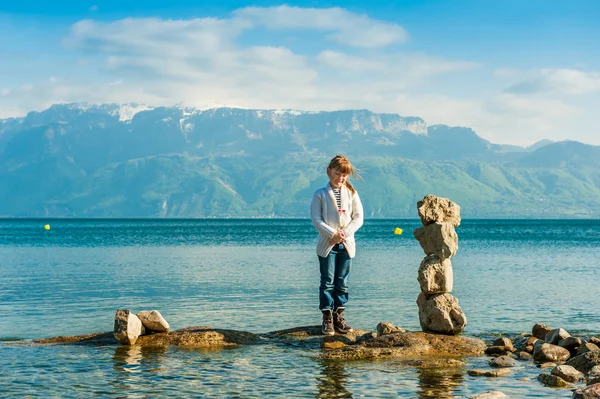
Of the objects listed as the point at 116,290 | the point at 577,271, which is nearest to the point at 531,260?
the point at 577,271

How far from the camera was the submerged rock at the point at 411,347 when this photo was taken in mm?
14633

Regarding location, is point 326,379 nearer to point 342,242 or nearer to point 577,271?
point 342,242

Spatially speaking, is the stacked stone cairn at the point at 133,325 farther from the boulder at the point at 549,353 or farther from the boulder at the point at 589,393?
the boulder at the point at 589,393

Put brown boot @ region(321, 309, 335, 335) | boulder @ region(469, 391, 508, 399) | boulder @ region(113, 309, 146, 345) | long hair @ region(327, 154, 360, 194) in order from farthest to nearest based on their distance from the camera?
brown boot @ region(321, 309, 335, 335)
boulder @ region(113, 309, 146, 345)
long hair @ region(327, 154, 360, 194)
boulder @ region(469, 391, 508, 399)

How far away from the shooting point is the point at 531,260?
180ft

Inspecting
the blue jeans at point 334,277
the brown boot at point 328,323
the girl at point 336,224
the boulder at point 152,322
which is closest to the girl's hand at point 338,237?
the girl at point 336,224

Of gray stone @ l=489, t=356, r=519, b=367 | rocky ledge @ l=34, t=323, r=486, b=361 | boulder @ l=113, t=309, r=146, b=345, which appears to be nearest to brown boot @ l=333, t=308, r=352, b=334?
rocky ledge @ l=34, t=323, r=486, b=361

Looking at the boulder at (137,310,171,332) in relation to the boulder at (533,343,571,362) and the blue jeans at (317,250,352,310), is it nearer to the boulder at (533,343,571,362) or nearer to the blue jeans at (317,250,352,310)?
the blue jeans at (317,250,352,310)

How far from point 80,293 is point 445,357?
66.6 ft

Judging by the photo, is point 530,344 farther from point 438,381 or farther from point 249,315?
point 249,315

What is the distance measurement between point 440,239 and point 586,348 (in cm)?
364

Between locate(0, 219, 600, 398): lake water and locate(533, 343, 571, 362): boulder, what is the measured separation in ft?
2.33

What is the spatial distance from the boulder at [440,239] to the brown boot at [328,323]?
8.61 ft

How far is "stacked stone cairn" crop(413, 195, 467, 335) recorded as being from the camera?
53.5 feet
